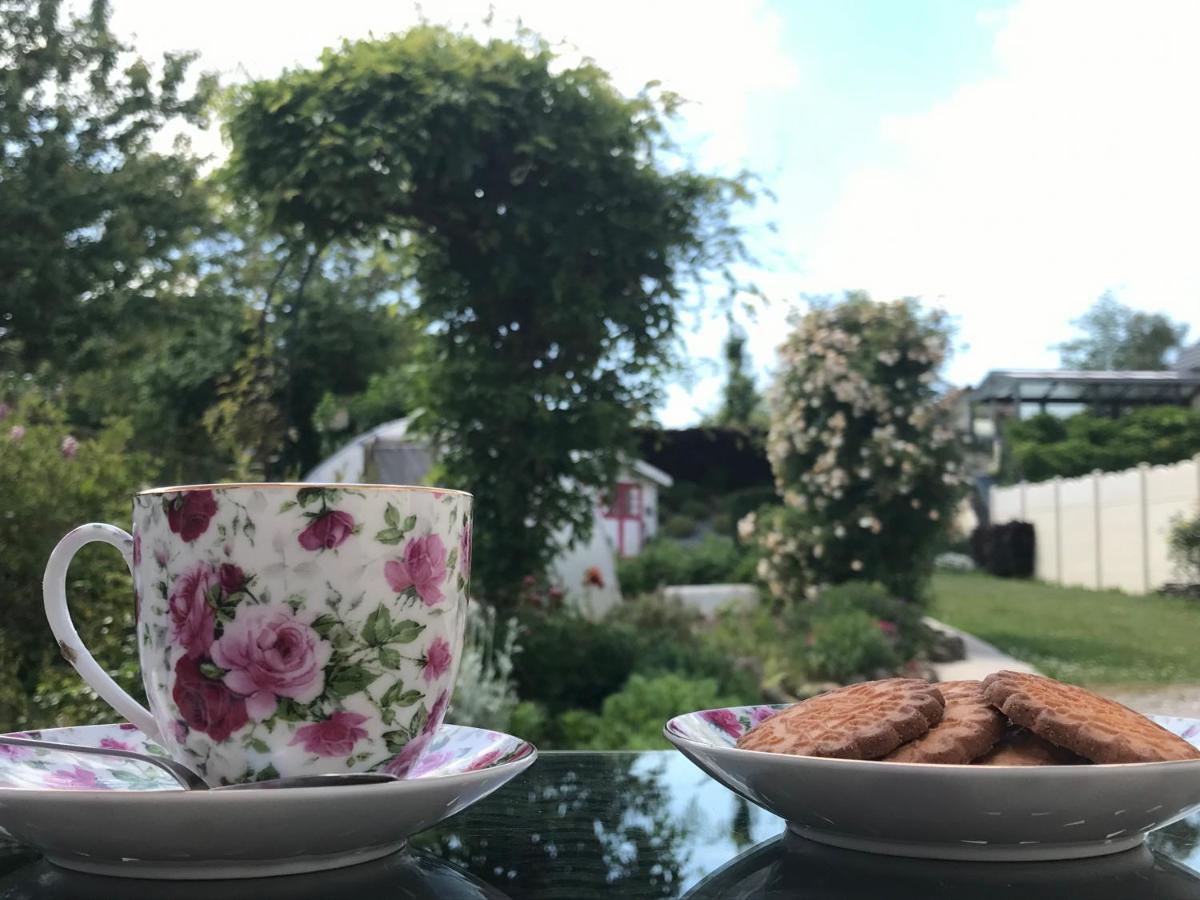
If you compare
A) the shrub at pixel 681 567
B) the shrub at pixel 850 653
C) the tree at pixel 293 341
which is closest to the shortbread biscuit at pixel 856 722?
the tree at pixel 293 341

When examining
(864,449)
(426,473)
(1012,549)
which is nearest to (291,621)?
(426,473)

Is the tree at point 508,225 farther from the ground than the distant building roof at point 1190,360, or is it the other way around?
the distant building roof at point 1190,360

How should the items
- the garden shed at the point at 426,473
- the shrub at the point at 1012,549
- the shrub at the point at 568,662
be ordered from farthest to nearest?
the shrub at the point at 1012,549 < the garden shed at the point at 426,473 < the shrub at the point at 568,662

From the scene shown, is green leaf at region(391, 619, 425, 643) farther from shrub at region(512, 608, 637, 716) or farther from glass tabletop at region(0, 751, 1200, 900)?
shrub at region(512, 608, 637, 716)

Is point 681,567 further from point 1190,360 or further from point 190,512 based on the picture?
point 1190,360

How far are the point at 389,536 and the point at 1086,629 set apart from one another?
1048cm

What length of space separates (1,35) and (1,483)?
799 centimetres

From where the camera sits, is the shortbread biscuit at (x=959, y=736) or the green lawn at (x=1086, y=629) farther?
the green lawn at (x=1086, y=629)

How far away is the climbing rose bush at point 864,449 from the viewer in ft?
24.7

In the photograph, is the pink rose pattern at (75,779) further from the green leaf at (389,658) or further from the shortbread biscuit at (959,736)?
the shortbread biscuit at (959,736)

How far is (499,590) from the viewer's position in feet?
15.4

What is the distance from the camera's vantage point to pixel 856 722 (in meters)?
0.59

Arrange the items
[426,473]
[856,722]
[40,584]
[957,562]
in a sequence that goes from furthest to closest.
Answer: [957,562] < [426,473] < [40,584] < [856,722]

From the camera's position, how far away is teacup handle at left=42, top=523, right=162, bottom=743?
2.25 feet
